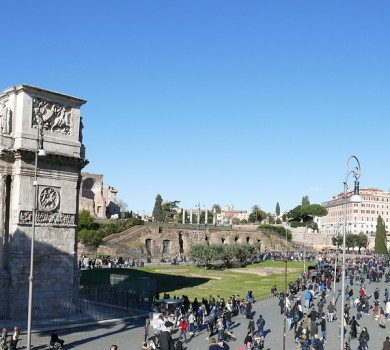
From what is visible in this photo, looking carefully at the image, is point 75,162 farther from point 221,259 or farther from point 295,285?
point 221,259

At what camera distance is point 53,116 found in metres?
25.8

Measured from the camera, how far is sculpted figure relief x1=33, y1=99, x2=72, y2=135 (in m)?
25.0

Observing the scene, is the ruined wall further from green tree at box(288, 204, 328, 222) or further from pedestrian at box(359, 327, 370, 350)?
green tree at box(288, 204, 328, 222)

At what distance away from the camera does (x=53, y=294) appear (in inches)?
987

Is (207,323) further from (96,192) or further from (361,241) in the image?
(361,241)

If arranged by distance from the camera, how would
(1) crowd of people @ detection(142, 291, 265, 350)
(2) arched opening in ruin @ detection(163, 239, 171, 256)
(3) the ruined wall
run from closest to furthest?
(1) crowd of people @ detection(142, 291, 265, 350)
(3) the ruined wall
(2) arched opening in ruin @ detection(163, 239, 171, 256)

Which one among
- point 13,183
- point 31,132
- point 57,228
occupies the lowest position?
point 57,228

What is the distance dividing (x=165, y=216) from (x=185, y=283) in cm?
7809

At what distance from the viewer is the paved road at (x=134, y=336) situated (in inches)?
837

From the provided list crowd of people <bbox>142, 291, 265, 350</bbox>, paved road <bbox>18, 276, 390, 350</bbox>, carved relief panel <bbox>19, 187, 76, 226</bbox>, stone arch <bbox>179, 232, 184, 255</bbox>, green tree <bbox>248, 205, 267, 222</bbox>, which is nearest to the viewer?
crowd of people <bbox>142, 291, 265, 350</bbox>

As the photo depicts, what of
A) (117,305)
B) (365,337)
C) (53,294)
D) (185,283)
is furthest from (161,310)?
(185,283)

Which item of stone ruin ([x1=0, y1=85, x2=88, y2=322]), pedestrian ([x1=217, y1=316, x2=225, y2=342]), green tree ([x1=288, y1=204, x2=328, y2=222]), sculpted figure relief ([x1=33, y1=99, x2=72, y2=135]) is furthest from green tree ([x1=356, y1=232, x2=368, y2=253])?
sculpted figure relief ([x1=33, y1=99, x2=72, y2=135])

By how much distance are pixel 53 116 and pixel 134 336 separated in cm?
1143

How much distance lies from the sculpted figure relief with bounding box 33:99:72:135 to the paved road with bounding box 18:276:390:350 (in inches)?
388
